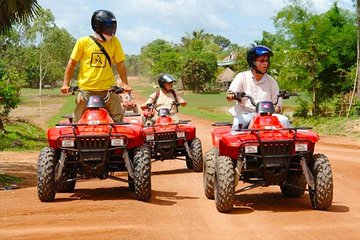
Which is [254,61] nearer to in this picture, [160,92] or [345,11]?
[160,92]

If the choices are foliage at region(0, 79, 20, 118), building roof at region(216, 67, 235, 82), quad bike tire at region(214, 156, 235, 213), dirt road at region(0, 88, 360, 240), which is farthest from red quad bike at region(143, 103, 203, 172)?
building roof at region(216, 67, 235, 82)

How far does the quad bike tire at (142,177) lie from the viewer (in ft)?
28.3

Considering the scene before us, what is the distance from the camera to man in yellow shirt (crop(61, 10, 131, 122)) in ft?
30.4

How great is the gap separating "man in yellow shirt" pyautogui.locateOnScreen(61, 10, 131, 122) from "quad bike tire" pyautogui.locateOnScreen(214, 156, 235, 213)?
2245 mm

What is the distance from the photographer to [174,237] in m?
6.54

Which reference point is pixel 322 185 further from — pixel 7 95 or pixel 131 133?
pixel 7 95

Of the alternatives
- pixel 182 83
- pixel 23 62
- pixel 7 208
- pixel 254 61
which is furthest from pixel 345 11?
pixel 182 83

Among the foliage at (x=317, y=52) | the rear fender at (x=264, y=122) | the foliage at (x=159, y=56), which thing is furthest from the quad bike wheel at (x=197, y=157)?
the foliage at (x=159, y=56)

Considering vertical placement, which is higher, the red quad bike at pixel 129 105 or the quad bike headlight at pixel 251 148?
the quad bike headlight at pixel 251 148

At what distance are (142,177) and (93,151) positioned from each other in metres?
0.78

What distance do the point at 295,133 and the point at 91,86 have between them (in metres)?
3.22

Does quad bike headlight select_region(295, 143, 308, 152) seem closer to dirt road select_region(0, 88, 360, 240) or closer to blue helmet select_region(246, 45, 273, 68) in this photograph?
dirt road select_region(0, 88, 360, 240)

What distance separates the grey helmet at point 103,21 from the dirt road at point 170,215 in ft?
8.26

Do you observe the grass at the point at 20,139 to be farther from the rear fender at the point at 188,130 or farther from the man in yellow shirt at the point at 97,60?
the man in yellow shirt at the point at 97,60
